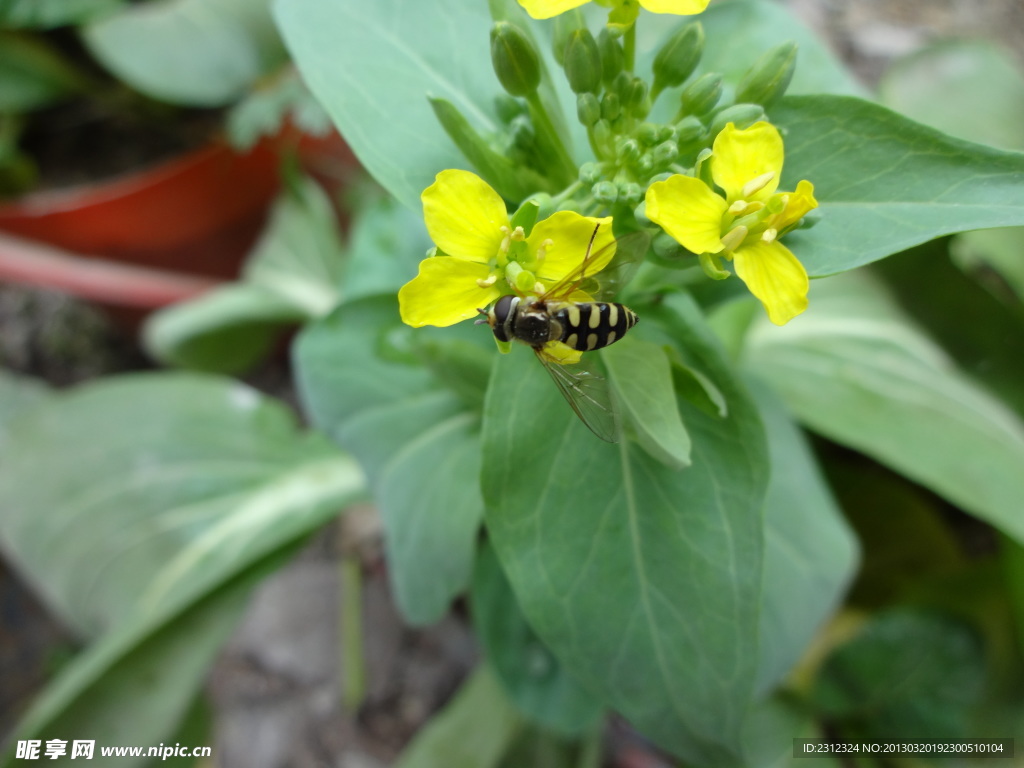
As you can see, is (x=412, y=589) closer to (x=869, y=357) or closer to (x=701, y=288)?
(x=701, y=288)

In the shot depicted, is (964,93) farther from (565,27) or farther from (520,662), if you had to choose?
(520,662)

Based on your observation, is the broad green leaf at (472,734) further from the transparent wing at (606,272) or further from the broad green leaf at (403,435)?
the transparent wing at (606,272)

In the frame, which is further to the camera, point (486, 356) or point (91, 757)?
point (91, 757)

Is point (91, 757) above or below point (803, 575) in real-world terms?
below

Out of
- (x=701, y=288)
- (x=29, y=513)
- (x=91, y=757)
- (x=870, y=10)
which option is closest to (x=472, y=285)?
(x=701, y=288)

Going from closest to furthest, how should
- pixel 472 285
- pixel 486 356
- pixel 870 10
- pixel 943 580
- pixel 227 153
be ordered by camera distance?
pixel 472 285, pixel 486 356, pixel 943 580, pixel 227 153, pixel 870 10

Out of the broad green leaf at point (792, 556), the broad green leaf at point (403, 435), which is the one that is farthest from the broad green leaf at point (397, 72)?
the broad green leaf at point (792, 556)
